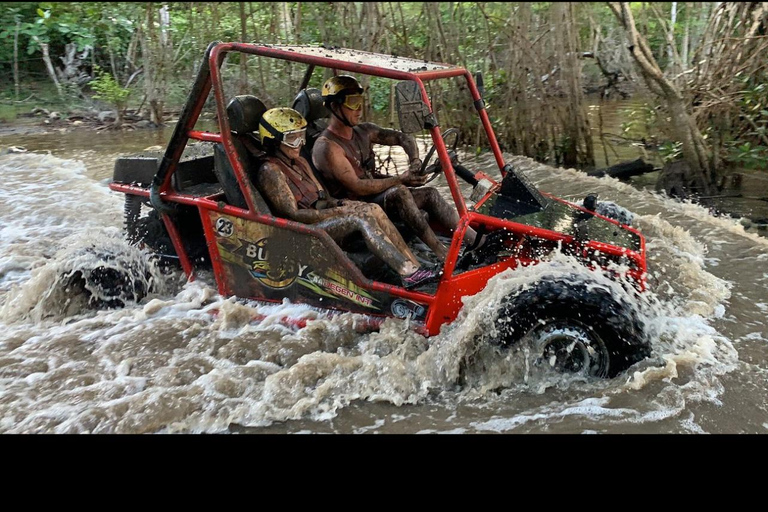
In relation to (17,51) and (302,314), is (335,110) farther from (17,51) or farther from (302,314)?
(17,51)

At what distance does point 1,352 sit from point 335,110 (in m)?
2.61

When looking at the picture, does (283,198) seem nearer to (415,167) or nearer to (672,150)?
(415,167)

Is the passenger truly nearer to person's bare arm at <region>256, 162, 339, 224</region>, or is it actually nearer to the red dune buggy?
person's bare arm at <region>256, 162, 339, 224</region>

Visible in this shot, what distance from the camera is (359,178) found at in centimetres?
450

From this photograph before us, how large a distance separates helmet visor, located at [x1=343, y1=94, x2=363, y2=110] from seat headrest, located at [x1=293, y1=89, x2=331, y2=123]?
357 millimetres

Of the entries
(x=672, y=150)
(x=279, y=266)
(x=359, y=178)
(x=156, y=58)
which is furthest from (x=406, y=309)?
(x=156, y=58)

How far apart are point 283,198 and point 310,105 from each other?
1018mm

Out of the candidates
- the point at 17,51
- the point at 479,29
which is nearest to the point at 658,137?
the point at 479,29

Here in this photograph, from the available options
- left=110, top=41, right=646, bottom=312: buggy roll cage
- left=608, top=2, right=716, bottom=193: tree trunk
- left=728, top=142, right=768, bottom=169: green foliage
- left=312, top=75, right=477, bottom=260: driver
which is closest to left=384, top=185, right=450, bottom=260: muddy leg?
left=312, top=75, right=477, bottom=260: driver

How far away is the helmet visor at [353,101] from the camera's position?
14.2ft

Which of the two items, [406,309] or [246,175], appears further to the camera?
[246,175]

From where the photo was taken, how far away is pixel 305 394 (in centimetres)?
356

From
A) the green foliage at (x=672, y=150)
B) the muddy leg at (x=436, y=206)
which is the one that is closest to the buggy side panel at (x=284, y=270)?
the muddy leg at (x=436, y=206)

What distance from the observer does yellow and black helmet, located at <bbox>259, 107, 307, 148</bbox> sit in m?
4.08
